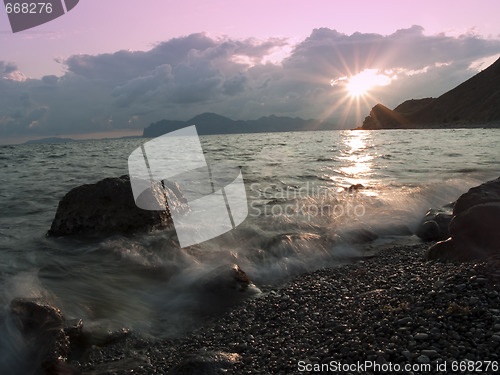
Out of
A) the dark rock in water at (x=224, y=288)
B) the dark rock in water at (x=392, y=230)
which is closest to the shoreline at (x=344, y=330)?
the dark rock in water at (x=224, y=288)

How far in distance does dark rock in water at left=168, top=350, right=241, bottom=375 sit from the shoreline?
0.04 feet

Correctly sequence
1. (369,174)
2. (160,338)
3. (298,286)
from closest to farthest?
(160,338), (298,286), (369,174)

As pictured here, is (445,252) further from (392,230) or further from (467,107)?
(467,107)

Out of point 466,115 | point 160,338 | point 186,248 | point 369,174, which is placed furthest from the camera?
point 466,115

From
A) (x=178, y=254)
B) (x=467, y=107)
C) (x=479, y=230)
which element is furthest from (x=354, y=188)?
(x=467, y=107)

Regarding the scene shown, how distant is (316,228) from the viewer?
9.89 metres

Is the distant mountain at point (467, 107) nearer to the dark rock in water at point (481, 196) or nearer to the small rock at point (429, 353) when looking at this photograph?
the dark rock in water at point (481, 196)

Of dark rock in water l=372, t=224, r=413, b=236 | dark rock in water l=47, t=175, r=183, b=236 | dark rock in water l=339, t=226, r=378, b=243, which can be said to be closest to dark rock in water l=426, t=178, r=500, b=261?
dark rock in water l=339, t=226, r=378, b=243

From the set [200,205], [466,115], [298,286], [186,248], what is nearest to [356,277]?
[298,286]

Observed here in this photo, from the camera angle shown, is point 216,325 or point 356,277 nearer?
point 216,325

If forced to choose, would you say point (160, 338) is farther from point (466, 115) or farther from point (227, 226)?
point (466, 115)

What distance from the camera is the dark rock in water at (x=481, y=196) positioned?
726 cm

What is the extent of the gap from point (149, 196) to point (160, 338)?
17.6ft

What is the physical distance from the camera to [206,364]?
148 inches
